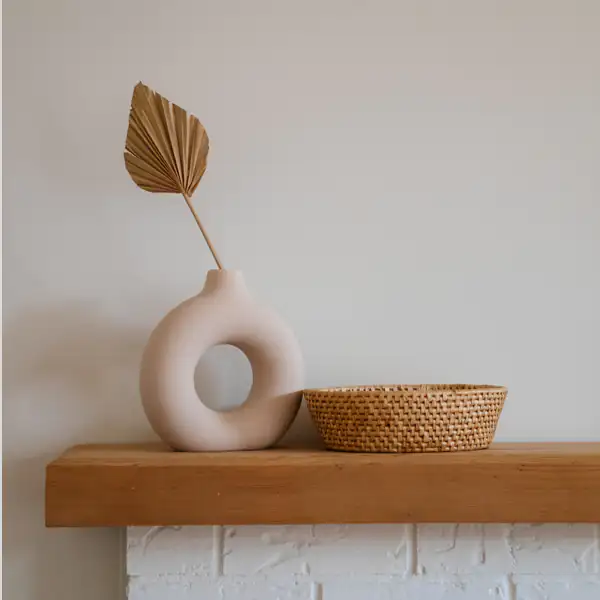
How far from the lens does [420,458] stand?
985 mm

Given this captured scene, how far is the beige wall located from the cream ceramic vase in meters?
0.15

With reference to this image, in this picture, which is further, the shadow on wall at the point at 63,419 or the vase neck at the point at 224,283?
the shadow on wall at the point at 63,419

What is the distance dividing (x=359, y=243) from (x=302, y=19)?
405 mm

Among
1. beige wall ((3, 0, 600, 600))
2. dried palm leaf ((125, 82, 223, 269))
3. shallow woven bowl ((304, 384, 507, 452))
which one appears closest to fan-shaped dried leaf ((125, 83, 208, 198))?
dried palm leaf ((125, 82, 223, 269))

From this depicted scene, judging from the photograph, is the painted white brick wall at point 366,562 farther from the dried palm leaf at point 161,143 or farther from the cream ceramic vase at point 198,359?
the dried palm leaf at point 161,143

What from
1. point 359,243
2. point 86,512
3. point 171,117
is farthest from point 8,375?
point 359,243

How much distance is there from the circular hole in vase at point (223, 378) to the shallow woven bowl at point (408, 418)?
20 centimetres

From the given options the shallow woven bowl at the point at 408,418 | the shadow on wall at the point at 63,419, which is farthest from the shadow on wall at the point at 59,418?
the shallow woven bowl at the point at 408,418

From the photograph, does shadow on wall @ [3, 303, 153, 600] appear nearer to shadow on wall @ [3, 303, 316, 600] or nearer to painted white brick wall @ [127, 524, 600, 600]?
shadow on wall @ [3, 303, 316, 600]

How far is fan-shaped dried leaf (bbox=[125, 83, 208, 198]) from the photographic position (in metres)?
1.11

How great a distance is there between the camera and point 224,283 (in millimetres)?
1094

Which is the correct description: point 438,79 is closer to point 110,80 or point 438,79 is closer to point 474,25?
point 474,25

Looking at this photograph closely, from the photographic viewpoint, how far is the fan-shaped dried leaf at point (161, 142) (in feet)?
3.65

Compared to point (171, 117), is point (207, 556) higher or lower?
lower
